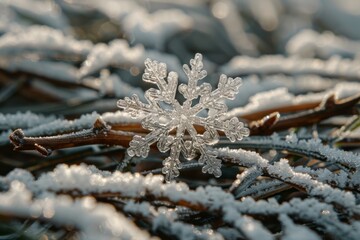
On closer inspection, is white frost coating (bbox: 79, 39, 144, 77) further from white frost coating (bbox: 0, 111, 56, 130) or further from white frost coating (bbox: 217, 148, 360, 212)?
white frost coating (bbox: 217, 148, 360, 212)

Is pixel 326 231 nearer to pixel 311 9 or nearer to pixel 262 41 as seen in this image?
pixel 262 41

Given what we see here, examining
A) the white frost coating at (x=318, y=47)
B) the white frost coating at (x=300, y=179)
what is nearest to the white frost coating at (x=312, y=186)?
the white frost coating at (x=300, y=179)

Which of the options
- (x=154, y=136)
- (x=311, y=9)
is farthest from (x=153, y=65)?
(x=311, y=9)

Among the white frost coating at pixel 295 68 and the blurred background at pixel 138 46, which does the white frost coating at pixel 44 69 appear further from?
the white frost coating at pixel 295 68

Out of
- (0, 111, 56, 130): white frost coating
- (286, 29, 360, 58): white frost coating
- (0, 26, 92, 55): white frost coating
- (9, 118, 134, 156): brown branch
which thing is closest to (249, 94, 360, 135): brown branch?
(9, 118, 134, 156): brown branch

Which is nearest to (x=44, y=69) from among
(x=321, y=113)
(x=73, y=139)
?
(x=73, y=139)

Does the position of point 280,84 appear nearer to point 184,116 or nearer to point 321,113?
point 321,113
